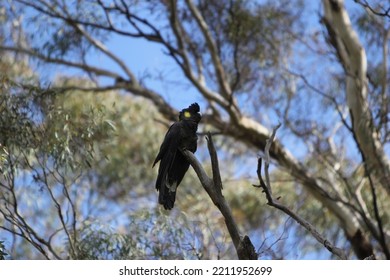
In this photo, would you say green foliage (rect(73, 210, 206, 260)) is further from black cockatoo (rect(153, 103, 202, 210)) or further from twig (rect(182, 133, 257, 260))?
twig (rect(182, 133, 257, 260))

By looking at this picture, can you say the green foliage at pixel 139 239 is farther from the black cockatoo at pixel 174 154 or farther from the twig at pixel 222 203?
the twig at pixel 222 203

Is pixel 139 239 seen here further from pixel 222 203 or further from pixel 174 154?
pixel 222 203

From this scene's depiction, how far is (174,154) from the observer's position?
4.77 m

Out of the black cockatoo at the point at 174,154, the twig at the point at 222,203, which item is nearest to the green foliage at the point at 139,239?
the black cockatoo at the point at 174,154

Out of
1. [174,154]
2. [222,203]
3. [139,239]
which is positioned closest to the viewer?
[222,203]

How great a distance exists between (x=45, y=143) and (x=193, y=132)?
207cm

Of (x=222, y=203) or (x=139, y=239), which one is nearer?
(x=222, y=203)

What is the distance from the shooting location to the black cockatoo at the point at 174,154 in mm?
4715

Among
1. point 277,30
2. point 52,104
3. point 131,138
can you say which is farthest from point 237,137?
point 131,138

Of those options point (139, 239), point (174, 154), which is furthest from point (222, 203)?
point (139, 239)

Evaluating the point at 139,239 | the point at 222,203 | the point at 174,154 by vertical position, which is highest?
the point at 139,239

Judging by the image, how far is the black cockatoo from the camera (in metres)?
4.71

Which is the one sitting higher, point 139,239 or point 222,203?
point 139,239
